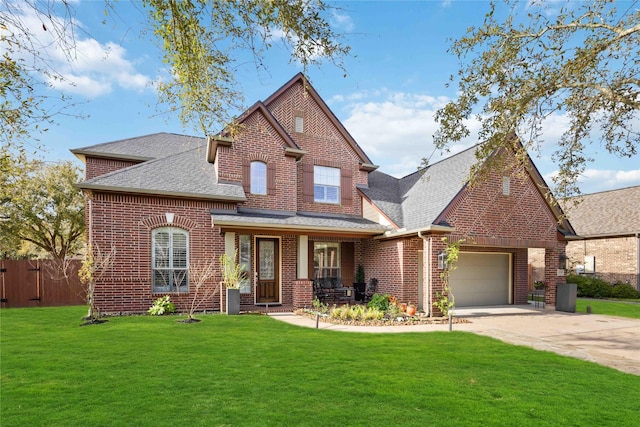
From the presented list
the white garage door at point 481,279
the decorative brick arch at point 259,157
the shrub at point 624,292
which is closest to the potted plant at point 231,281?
the decorative brick arch at point 259,157

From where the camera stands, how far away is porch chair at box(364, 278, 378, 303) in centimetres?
1526

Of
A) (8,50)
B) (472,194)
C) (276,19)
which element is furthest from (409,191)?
(8,50)

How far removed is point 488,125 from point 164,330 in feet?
29.7

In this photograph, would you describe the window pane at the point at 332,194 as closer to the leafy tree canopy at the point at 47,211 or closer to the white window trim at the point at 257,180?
the white window trim at the point at 257,180

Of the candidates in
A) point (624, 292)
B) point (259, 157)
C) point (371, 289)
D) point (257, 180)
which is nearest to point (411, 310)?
point (371, 289)

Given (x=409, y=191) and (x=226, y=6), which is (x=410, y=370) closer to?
(x=226, y=6)

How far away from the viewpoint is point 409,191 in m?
17.3

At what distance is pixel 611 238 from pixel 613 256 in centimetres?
108

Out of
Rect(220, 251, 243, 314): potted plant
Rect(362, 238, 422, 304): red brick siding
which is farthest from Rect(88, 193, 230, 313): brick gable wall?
Rect(362, 238, 422, 304): red brick siding

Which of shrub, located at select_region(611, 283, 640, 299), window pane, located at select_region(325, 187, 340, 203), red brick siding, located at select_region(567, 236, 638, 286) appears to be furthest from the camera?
red brick siding, located at select_region(567, 236, 638, 286)

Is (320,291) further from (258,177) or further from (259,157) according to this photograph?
(259,157)

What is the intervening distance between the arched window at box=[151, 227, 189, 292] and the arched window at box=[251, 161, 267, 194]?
10.6 ft

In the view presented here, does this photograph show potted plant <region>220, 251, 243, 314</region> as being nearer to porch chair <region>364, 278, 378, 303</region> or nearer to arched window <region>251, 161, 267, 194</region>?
arched window <region>251, 161, 267, 194</region>

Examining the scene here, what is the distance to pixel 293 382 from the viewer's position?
5445 millimetres
